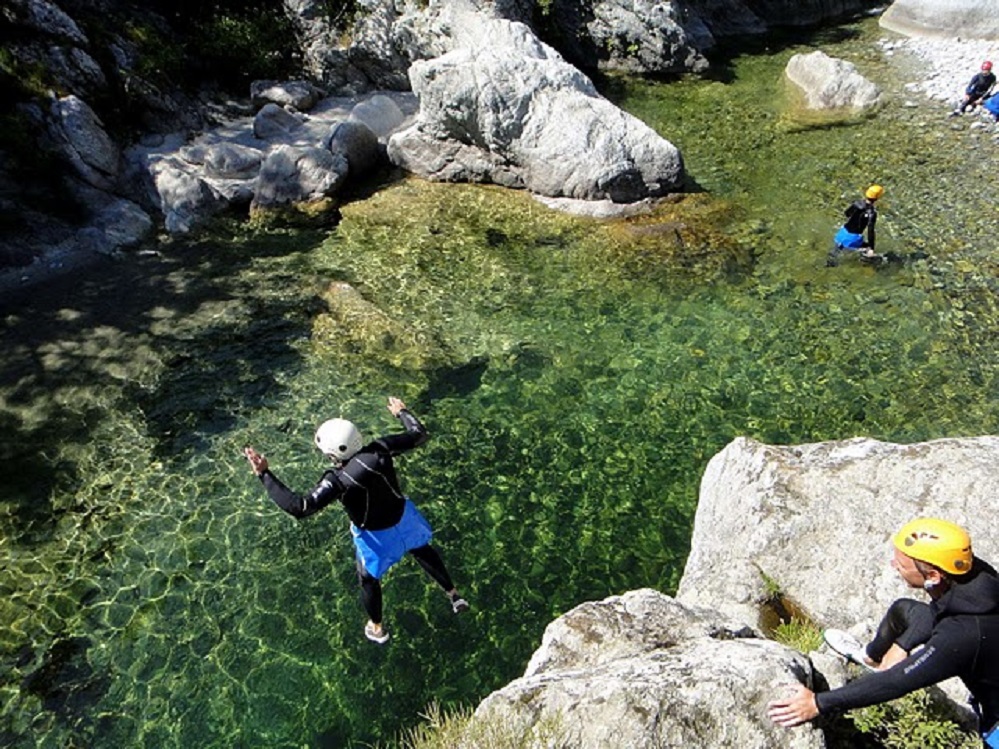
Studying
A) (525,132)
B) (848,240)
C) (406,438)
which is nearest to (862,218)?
(848,240)

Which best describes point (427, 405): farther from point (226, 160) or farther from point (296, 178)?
point (226, 160)

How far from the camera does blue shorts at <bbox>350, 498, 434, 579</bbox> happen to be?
7.35 meters

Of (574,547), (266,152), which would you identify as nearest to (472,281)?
(574,547)

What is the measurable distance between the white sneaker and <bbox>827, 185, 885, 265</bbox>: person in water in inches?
439

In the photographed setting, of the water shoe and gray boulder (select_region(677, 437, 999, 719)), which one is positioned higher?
gray boulder (select_region(677, 437, 999, 719))

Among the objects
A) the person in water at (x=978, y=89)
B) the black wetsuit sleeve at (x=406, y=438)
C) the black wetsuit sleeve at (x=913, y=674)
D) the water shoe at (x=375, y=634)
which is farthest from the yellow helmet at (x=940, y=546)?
the person in water at (x=978, y=89)

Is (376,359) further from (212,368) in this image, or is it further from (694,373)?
(694,373)

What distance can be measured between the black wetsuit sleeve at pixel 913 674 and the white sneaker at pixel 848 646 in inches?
55.4

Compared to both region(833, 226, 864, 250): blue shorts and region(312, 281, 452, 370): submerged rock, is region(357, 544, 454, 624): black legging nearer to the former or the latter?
region(312, 281, 452, 370): submerged rock

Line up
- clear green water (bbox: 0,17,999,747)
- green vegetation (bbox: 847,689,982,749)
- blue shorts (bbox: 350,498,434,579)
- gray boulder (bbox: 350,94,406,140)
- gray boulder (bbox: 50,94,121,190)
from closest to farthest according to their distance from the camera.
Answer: green vegetation (bbox: 847,689,982,749) → blue shorts (bbox: 350,498,434,579) → clear green water (bbox: 0,17,999,747) → gray boulder (bbox: 50,94,121,190) → gray boulder (bbox: 350,94,406,140)

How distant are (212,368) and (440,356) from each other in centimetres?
452

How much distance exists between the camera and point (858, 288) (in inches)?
575

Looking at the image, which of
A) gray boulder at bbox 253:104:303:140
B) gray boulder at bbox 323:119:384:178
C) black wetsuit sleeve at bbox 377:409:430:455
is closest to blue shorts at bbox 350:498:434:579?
black wetsuit sleeve at bbox 377:409:430:455

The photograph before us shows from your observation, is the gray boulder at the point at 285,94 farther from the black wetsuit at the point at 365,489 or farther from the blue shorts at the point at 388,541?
the blue shorts at the point at 388,541
